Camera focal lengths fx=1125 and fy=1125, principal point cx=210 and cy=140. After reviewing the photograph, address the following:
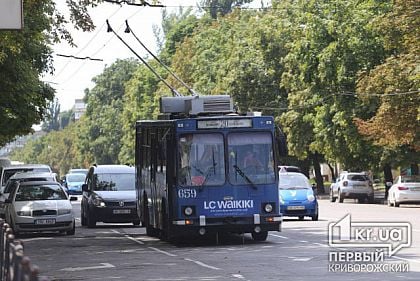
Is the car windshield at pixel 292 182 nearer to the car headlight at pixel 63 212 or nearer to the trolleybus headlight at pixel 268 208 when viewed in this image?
the car headlight at pixel 63 212

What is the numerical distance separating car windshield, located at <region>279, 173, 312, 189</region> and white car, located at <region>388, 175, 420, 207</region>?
43.3ft

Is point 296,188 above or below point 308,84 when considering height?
below

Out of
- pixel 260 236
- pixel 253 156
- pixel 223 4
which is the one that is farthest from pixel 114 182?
pixel 223 4

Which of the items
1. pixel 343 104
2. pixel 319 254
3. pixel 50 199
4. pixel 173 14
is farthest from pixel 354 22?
pixel 173 14

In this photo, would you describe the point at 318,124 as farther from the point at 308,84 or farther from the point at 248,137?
the point at 248,137

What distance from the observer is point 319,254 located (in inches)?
829

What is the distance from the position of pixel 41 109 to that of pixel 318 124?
21.6 meters

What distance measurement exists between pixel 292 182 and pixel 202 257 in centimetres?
1486

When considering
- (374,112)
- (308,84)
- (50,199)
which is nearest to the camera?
(50,199)

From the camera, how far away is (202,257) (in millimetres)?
21719

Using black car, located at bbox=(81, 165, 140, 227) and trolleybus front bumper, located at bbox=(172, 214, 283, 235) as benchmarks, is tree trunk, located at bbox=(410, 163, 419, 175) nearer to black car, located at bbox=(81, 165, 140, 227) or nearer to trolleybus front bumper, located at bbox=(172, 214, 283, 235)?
black car, located at bbox=(81, 165, 140, 227)

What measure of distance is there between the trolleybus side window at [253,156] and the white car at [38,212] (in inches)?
316

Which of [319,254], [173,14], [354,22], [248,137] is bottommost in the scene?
[319,254]

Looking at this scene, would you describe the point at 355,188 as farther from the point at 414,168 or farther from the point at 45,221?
the point at 45,221
